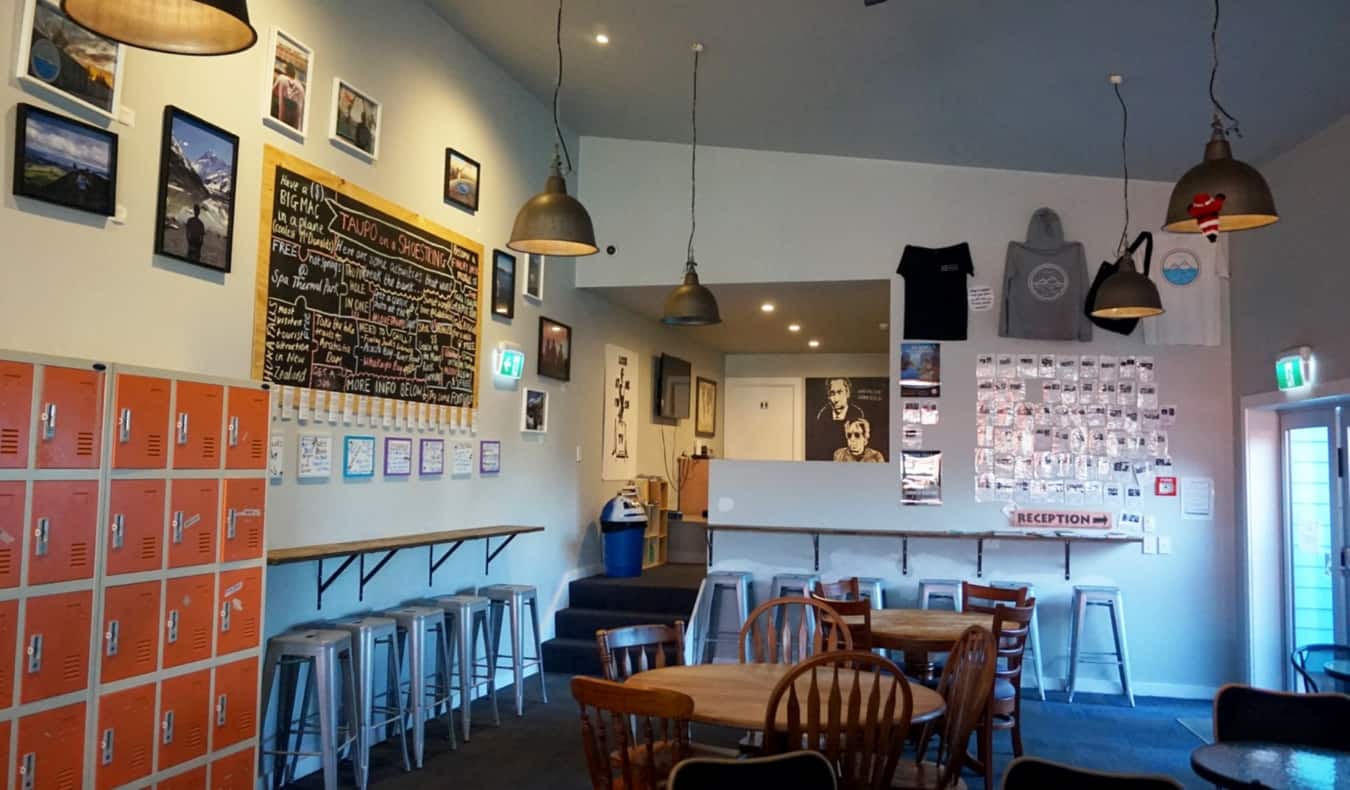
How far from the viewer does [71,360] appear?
317 centimetres

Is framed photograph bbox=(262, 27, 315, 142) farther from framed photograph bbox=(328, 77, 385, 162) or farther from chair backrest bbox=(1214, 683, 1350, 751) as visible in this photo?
chair backrest bbox=(1214, 683, 1350, 751)

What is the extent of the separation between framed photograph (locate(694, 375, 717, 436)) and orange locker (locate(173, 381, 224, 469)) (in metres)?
7.26

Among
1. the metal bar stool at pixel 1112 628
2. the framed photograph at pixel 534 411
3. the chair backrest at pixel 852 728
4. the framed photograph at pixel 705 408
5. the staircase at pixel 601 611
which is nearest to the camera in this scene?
the chair backrest at pixel 852 728

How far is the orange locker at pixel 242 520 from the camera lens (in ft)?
12.4

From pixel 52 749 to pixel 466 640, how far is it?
2.56 m

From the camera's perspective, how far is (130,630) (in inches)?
131

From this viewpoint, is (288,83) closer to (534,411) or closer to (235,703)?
(235,703)

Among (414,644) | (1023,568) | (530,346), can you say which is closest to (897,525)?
(1023,568)

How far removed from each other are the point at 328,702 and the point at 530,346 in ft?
10.5

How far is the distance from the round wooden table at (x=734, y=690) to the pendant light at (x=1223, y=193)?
195 centimetres

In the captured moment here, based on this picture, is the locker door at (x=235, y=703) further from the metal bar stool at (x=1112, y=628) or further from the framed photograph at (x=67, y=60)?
the metal bar stool at (x=1112, y=628)

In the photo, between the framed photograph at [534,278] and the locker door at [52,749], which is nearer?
the locker door at [52,749]

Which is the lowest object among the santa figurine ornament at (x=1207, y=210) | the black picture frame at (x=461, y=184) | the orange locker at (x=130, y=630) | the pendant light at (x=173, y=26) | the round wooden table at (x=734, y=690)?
the round wooden table at (x=734, y=690)

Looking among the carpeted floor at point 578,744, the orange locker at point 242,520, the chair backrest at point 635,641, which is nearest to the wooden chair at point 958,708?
the chair backrest at point 635,641
